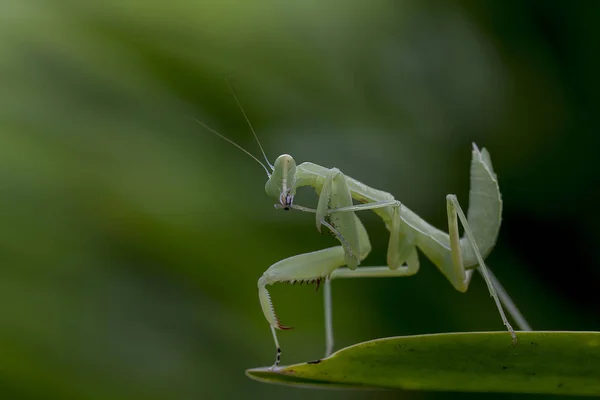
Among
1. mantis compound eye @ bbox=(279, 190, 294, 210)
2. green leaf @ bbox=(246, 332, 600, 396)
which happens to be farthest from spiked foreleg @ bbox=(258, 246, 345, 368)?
green leaf @ bbox=(246, 332, 600, 396)

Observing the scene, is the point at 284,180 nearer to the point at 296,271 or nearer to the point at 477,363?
the point at 296,271

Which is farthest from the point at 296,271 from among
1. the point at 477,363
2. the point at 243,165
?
the point at 477,363

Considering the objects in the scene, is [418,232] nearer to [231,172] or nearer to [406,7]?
[231,172]

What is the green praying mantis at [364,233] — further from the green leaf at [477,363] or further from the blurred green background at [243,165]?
the green leaf at [477,363]

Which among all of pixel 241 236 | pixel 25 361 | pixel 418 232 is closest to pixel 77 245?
pixel 25 361

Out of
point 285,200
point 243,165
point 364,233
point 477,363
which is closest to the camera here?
point 477,363
